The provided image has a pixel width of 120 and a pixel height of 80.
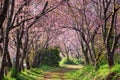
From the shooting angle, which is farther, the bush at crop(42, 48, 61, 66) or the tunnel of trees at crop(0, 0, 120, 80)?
the bush at crop(42, 48, 61, 66)

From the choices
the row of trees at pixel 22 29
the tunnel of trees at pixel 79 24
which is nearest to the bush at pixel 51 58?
the row of trees at pixel 22 29

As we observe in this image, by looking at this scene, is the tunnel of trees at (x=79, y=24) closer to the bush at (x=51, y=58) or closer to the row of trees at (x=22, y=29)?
the row of trees at (x=22, y=29)

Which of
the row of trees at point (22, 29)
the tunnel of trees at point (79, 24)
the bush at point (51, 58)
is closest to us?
the row of trees at point (22, 29)

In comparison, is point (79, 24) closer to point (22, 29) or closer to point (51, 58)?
point (22, 29)

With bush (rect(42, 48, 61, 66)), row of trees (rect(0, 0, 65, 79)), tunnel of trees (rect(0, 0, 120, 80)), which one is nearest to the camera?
row of trees (rect(0, 0, 65, 79))

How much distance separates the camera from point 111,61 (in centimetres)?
2052

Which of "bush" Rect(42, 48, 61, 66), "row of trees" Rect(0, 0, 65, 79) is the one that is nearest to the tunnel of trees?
"row of trees" Rect(0, 0, 65, 79)

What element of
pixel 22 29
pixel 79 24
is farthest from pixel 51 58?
pixel 22 29

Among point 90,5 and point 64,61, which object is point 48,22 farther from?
point 64,61

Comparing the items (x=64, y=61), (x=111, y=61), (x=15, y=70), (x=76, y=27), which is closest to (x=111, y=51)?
(x=111, y=61)

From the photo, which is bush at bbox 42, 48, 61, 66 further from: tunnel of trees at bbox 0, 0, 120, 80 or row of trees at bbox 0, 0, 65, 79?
tunnel of trees at bbox 0, 0, 120, 80

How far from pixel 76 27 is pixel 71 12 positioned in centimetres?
365

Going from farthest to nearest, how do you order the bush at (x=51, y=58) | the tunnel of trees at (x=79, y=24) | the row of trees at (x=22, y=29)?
the bush at (x=51, y=58) < the tunnel of trees at (x=79, y=24) < the row of trees at (x=22, y=29)

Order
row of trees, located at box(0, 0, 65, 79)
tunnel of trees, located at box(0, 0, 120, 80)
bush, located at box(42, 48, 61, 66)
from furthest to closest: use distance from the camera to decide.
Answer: bush, located at box(42, 48, 61, 66)
tunnel of trees, located at box(0, 0, 120, 80)
row of trees, located at box(0, 0, 65, 79)
